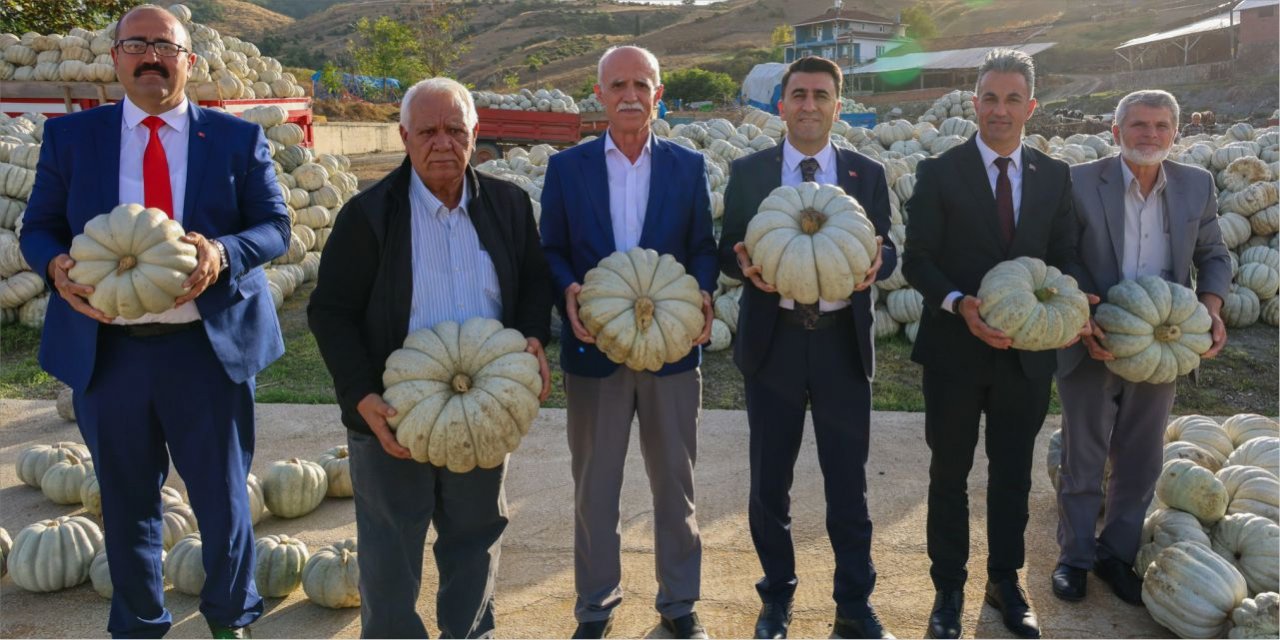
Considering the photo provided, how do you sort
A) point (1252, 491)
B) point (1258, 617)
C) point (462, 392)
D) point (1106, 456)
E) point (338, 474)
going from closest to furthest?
1. point (462, 392)
2. point (1258, 617)
3. point (1106, 456)
4. point (1252, 491)
5. point (338, 474)

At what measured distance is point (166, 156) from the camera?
11.7ft

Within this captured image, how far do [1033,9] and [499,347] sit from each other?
4015 inches

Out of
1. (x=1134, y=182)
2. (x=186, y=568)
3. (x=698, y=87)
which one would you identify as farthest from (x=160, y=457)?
(x=698, y=87)

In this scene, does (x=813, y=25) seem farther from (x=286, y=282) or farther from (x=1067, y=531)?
(x=1067, y=531)

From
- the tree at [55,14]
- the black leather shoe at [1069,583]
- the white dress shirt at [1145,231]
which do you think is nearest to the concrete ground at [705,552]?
the black leather shoe at [1069,583]

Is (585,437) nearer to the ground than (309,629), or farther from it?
farther from it

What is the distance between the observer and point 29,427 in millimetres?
6941

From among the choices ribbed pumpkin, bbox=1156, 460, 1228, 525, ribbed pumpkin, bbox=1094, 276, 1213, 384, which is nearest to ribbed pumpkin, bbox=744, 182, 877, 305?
ribbed pumpkin, bbox=1094, 276, 1213, 384

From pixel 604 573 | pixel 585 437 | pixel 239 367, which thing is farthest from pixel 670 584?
pixel 239 367

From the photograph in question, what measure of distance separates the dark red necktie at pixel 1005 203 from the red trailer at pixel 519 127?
16.9 meters

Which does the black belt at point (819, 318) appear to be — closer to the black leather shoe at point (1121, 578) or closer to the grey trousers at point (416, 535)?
the grey trousers at point (416, 535)

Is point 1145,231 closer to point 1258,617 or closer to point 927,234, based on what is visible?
point 927,234

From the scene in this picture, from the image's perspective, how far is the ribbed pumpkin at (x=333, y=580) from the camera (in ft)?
13.7

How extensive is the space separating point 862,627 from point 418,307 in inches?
95.6
